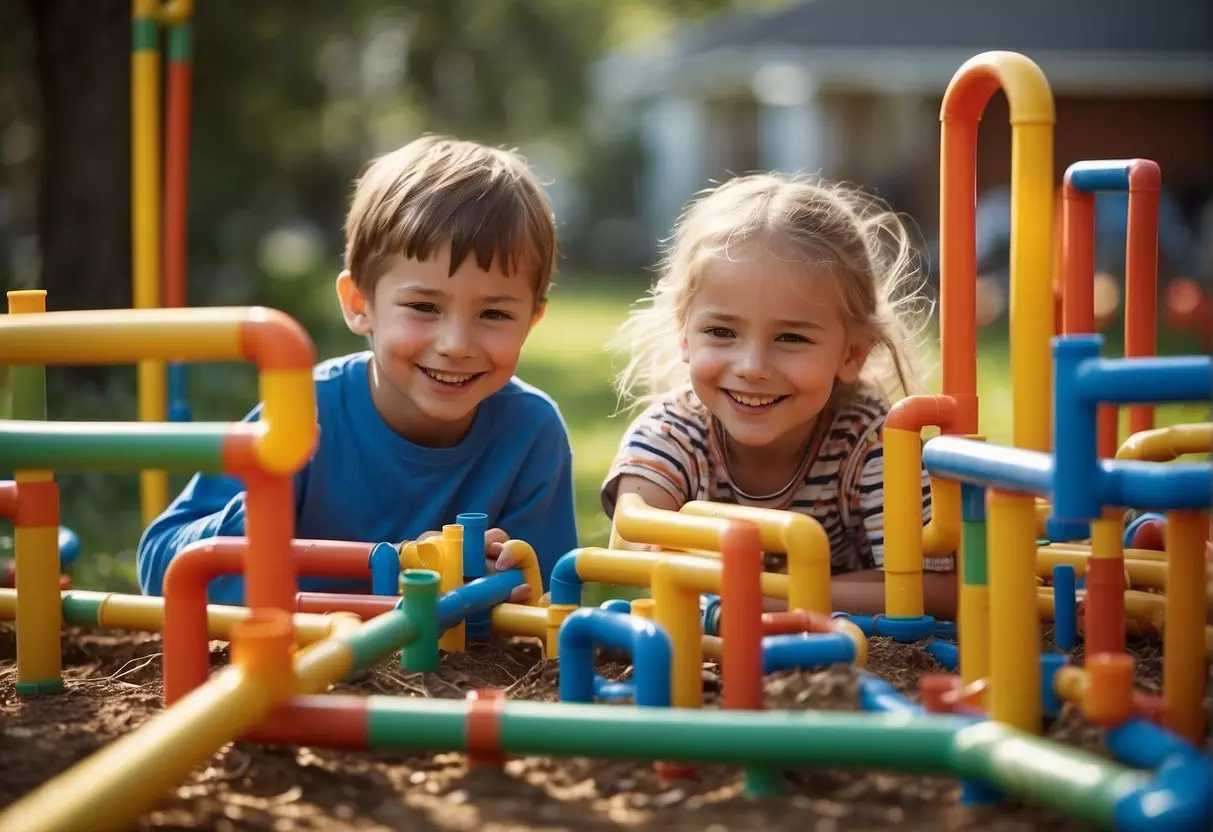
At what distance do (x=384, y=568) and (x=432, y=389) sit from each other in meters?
0.66

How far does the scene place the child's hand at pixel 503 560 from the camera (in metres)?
3.46

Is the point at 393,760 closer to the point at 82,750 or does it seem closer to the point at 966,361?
the point at 82,750

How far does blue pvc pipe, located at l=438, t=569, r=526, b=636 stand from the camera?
317 centimetres

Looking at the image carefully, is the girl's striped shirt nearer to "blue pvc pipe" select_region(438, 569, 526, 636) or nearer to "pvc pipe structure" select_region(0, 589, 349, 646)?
"blue pvc pipe" select_region(438, 569, 526, 636)

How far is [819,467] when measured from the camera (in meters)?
3.88

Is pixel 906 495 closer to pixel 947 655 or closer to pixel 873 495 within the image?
pixel 947 655

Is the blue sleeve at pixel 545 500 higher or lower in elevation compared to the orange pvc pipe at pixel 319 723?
higher

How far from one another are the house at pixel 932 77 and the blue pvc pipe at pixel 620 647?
744 inches

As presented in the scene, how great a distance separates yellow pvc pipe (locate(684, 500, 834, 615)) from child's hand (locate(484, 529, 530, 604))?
0.79 meters

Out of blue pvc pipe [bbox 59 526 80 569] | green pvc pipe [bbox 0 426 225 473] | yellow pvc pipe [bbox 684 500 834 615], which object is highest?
green pvc pipe [bbox 0 426 225 473]

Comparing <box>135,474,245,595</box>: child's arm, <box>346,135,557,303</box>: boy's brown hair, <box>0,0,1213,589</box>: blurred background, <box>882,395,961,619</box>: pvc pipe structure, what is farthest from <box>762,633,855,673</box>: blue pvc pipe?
<box>0,0,1213,589</box>: blurred background

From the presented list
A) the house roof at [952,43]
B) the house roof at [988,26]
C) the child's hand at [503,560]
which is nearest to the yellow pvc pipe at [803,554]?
the child's hand at [503,560]

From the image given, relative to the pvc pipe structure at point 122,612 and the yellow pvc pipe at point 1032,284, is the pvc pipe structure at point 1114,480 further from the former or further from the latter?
the pvc pipe structure at point 122,612

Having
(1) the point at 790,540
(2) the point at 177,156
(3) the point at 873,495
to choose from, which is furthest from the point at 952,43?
(1) the point at 790,540
